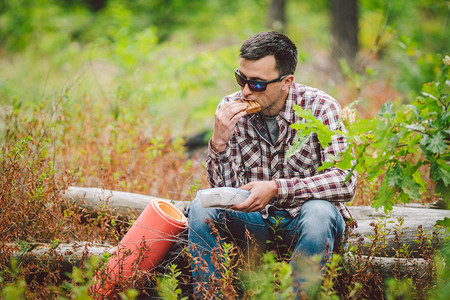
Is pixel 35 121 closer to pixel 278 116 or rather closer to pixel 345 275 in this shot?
pixel 278 116

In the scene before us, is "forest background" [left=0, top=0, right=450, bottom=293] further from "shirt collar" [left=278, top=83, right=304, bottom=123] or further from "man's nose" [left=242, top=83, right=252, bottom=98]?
"man's nose" [left=242, top=83, right=252, bottom=98]

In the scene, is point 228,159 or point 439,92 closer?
point 439,92

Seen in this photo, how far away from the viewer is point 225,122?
8.27 ft

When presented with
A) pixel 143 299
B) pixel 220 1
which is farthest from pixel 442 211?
pixel 220 1

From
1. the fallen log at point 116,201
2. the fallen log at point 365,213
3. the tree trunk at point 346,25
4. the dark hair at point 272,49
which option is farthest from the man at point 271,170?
the tree trunk at point 346,25

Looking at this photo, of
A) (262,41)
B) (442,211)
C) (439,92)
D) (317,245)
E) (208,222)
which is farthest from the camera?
(442,211)

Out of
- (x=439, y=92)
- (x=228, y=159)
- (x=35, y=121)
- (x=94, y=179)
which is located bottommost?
(x=94, y=179)

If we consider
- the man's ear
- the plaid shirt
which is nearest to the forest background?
the plaid shirt

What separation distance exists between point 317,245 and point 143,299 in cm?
121

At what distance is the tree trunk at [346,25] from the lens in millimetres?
8531

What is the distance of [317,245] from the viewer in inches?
84.6

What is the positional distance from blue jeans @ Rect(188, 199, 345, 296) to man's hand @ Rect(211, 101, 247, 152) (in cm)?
42

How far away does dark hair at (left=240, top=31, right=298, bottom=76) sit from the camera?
8.67 feet

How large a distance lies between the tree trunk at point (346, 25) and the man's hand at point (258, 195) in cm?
688
